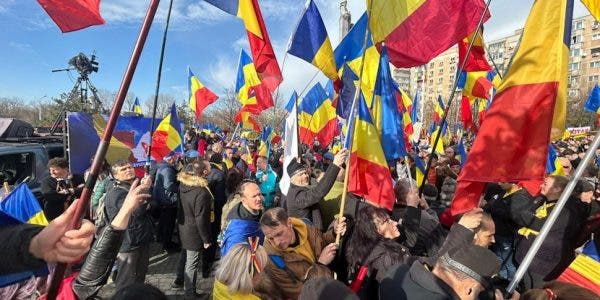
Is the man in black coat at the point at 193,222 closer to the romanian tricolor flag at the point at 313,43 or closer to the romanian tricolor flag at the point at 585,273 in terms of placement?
the romanian tricolor flag at the point at 313,43

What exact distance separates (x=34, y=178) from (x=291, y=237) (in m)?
5.23

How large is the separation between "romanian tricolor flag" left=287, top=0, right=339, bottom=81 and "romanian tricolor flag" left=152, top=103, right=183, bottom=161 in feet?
11.2

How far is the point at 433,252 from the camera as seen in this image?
12.4 ft

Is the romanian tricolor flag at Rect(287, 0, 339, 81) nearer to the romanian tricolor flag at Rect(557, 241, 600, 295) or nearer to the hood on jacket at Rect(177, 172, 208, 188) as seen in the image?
the hood on jacket at Rect(177, 172, 208, 188)

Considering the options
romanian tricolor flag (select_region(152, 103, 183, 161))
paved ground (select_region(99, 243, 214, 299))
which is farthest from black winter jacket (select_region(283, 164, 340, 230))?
romanian tricolor flag (select_region(152, 103, 183, 161))

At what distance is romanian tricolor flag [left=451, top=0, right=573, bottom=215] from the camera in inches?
107

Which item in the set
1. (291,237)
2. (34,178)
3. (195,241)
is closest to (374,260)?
(291,237)

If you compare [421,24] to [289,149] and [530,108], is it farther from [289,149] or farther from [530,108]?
[289,149]

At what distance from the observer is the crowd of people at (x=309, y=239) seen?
2.08m

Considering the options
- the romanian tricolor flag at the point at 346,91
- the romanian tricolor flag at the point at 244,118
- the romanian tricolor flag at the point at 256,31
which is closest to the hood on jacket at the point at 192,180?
the romanian tricolor flag at the point at 256,31

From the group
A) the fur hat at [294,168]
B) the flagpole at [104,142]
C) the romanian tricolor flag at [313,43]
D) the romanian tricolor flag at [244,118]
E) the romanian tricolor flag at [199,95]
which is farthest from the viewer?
the romanian tricolor flag at [244,118]

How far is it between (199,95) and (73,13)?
7947 mm

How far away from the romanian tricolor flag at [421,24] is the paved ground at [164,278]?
4091 mm

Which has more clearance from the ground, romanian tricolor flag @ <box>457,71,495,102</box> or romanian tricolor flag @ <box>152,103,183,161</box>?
romanian tricolor flag @ <box>457,71,495,102</box>
